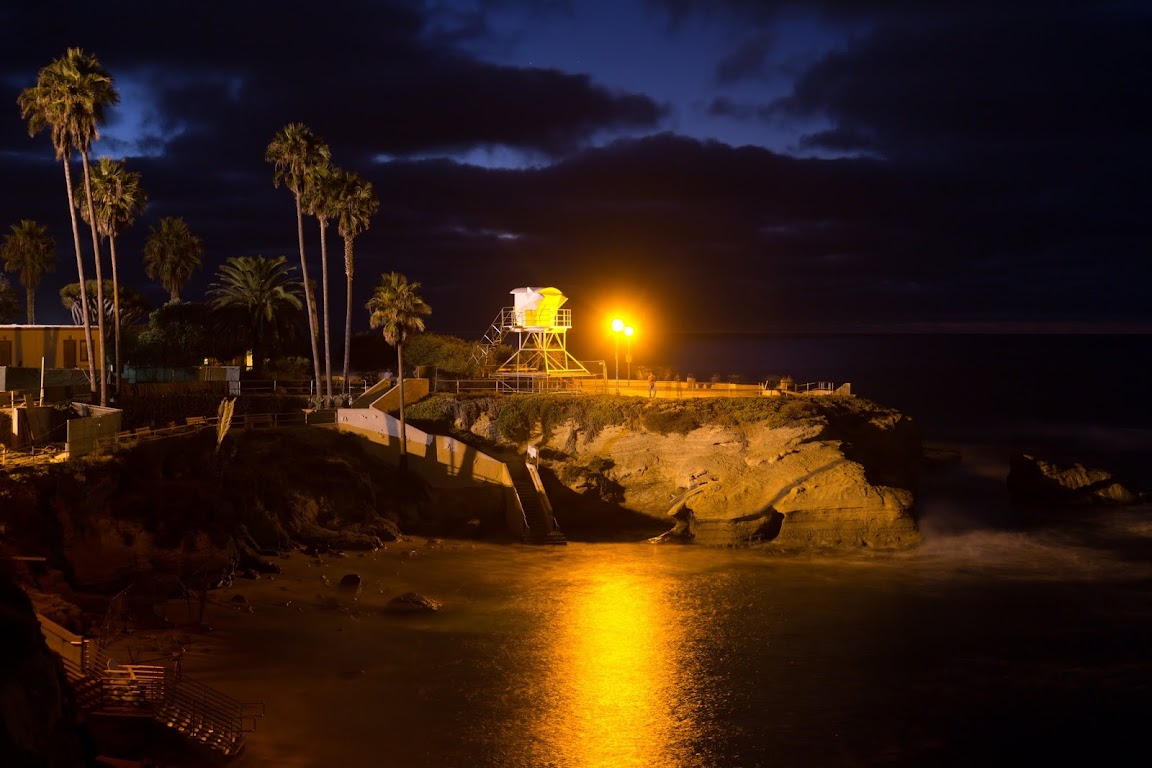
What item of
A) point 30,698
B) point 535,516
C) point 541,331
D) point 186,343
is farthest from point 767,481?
Answer: point 186,343

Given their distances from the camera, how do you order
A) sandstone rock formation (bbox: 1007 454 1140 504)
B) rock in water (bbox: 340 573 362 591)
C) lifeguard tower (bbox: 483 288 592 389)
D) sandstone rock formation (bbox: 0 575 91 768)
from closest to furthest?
sandstone rock formation (bbox: 0 575 91 768) < rock in water (bbox: 340 573 362 591) < sandstone rock formation (bbox: 1007 454 1140 504) < lifeguard tower (bbox: 483 288 592 389)

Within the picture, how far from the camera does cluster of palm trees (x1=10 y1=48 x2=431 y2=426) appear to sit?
1681 inches

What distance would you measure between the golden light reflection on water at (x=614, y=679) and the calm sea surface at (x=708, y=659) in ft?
0.27

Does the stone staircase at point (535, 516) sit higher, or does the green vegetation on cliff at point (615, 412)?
the green vegetation on cliff at point (615, 412)

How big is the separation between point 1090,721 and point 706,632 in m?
10.9

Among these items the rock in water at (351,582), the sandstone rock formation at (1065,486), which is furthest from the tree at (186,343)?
the sandstone rock formation at (1065,486)

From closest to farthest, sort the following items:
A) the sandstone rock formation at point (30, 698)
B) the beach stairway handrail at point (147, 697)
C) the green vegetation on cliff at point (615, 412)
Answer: the sandstone rock formation at point (30, 698) < the beach stairway handrail at point (147, 697) < the green vegetation on cliff at point (615, 412)

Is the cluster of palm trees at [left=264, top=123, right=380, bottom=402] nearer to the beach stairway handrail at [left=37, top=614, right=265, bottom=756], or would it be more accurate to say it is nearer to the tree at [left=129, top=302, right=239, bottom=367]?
the tree at [left=129, top=302, right=239, bottom=367]

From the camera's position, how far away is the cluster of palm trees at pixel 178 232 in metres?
42.7

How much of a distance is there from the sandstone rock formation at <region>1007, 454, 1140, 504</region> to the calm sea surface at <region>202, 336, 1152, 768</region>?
10260mm

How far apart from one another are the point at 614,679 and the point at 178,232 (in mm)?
57969

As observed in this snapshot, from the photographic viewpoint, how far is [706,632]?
30.8 metres

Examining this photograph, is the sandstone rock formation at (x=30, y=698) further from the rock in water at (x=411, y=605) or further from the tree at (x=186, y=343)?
the tree at (x=186, y=343)

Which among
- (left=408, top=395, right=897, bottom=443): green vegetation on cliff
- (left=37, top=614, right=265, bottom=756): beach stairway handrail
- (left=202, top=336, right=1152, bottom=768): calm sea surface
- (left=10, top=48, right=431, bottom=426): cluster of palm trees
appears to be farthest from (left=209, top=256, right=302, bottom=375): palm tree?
(left=37, top=614, right=265, bottom=756): beach stairway handrail
